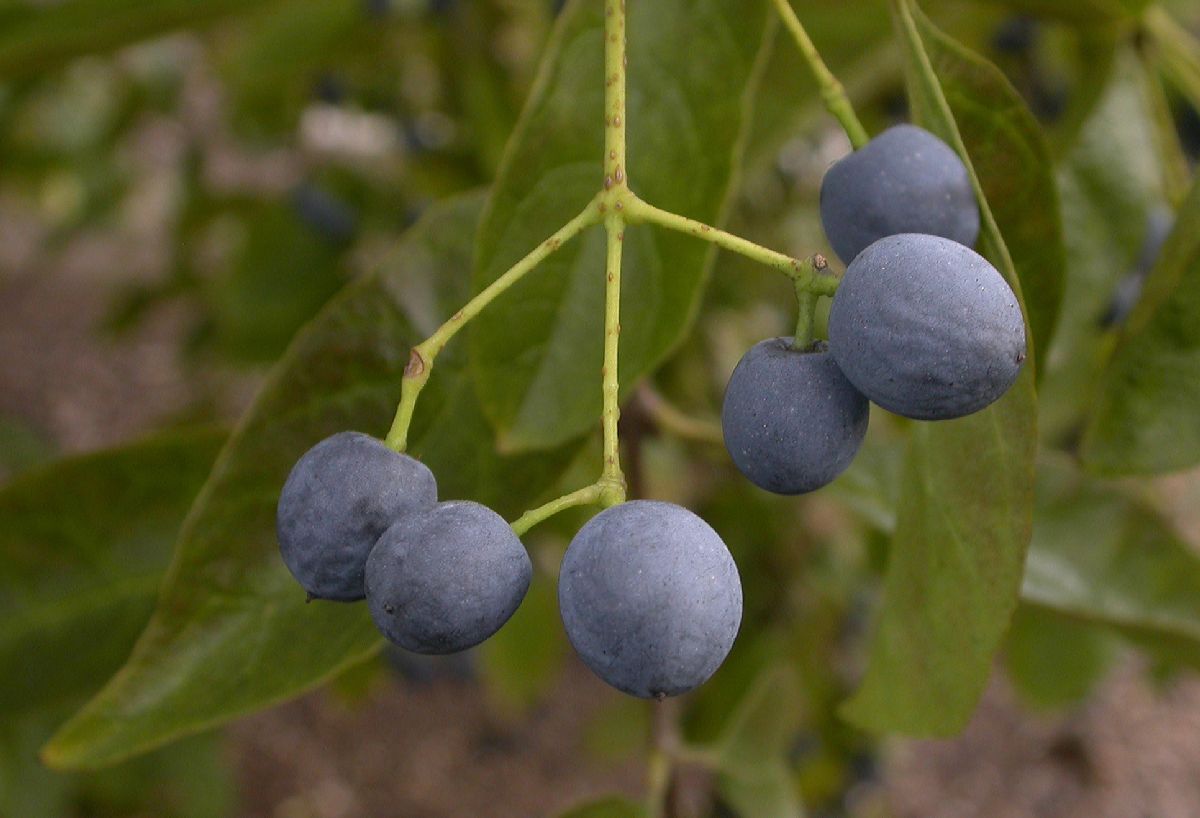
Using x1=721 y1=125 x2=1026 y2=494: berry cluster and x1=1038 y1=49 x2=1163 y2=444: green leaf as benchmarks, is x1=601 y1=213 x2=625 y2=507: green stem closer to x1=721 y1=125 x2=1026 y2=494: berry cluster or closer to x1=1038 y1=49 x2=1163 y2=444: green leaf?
x1=721 y1=125 x2=1026 y2=494: berry cluster

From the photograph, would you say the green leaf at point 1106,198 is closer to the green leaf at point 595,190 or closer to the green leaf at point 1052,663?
the green leaf at point 595,190

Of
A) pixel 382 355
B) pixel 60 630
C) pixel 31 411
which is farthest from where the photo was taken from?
pixel 31 411

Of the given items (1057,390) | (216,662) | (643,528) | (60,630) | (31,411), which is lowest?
(31,411)

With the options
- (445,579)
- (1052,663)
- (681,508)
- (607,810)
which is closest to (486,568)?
(445,579)

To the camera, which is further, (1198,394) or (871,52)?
(871,52)

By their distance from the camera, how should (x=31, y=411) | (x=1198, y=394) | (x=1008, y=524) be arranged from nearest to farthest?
(x=1008, y=524)
(x=1198, y=394)
(x=31, y=411)

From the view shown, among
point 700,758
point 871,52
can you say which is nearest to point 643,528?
point 700,758

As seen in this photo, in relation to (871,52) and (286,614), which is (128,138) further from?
(286,614)
